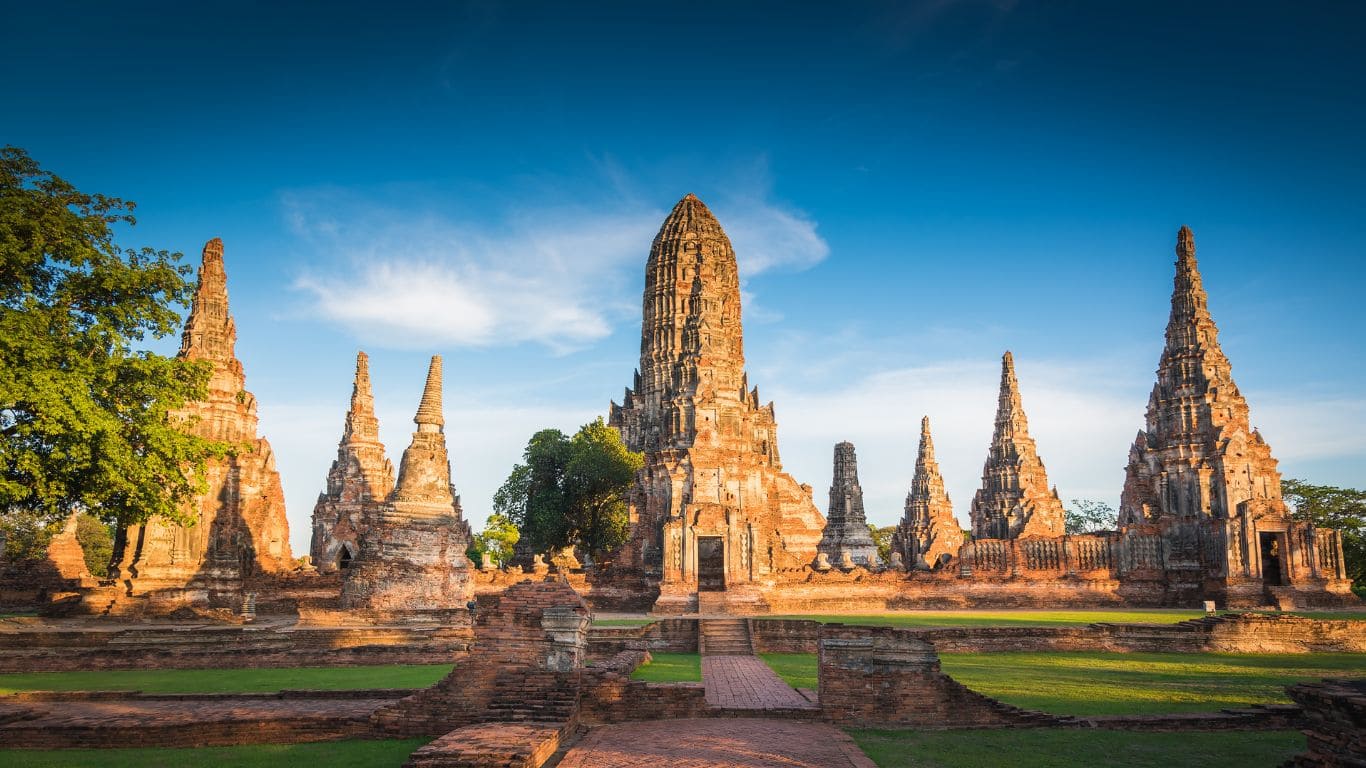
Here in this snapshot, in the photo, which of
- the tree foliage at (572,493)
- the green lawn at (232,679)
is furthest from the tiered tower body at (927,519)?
the green lawn at (232,679)

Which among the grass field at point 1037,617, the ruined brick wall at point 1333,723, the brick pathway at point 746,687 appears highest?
the ruined brick wall at point 1333,723

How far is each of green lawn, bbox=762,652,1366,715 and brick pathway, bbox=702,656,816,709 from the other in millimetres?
474

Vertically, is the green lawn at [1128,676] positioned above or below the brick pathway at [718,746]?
below

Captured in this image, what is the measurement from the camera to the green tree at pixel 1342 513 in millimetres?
47531

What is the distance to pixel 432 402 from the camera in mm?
25562

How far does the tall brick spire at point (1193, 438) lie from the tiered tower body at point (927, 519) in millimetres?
10458

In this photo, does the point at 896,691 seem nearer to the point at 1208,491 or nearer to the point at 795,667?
the point at 795,667

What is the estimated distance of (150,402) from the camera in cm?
1909

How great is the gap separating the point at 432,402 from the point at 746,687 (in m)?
14.1

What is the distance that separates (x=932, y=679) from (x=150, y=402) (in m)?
16.4

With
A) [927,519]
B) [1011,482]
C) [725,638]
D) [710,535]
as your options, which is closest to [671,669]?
[725,638]

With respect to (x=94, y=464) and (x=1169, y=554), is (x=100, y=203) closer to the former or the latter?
(x=94, y=464)

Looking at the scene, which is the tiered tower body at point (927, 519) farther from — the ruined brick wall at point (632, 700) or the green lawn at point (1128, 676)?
the ruined brick wall at point (632, 700)

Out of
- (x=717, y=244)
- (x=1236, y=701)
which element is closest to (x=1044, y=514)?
(x=717, y=244)
